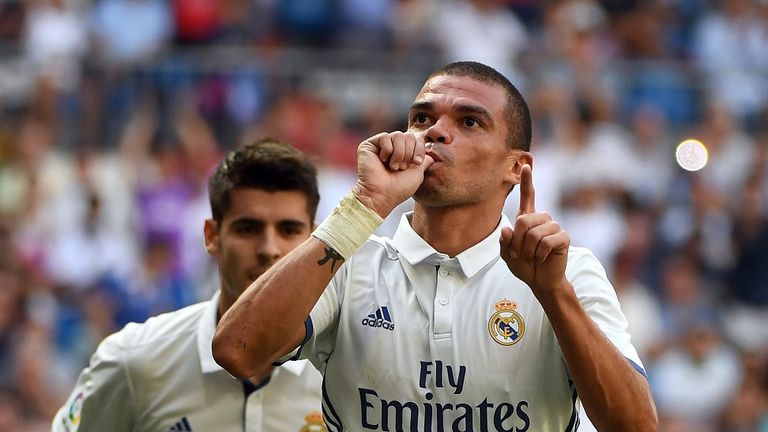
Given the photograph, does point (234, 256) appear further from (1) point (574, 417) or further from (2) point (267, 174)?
(1) point (574, 417)

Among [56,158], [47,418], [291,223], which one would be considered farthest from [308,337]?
[56,158]

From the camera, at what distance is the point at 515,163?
468 centimetres

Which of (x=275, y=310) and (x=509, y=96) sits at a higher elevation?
(x=509, y=96)

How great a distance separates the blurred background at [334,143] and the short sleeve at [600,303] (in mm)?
6267

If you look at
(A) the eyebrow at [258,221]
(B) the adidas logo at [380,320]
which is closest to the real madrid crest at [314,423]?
(A) the eyebrow at [258,221]

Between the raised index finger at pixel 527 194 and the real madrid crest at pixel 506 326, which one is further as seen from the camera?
the real madrid crest at pixel 506 326

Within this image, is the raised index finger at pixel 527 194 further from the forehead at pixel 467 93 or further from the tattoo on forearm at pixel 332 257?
the tattoo on forearm at pixel 332 257

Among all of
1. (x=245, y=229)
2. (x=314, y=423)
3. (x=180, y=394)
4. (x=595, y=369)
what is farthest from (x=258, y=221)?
(x=595, y=369)

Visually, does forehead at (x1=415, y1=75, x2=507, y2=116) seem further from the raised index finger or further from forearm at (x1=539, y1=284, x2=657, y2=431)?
forearm at (x1=539, y1=284, x2=657, y2=431)

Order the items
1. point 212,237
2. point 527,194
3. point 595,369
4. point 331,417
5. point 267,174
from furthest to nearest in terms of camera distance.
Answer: point 212,237, point 267,174, point 331,417, point 527,194, point 595,369

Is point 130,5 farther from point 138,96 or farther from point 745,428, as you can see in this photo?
point 745,428

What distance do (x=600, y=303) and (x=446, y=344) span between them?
51cm

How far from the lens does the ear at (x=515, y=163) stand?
464cm

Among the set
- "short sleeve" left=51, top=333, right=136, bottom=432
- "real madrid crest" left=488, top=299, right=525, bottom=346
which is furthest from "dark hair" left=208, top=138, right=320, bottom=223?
"real madrid crest" left=488, top=299, right=525, bottom=346
